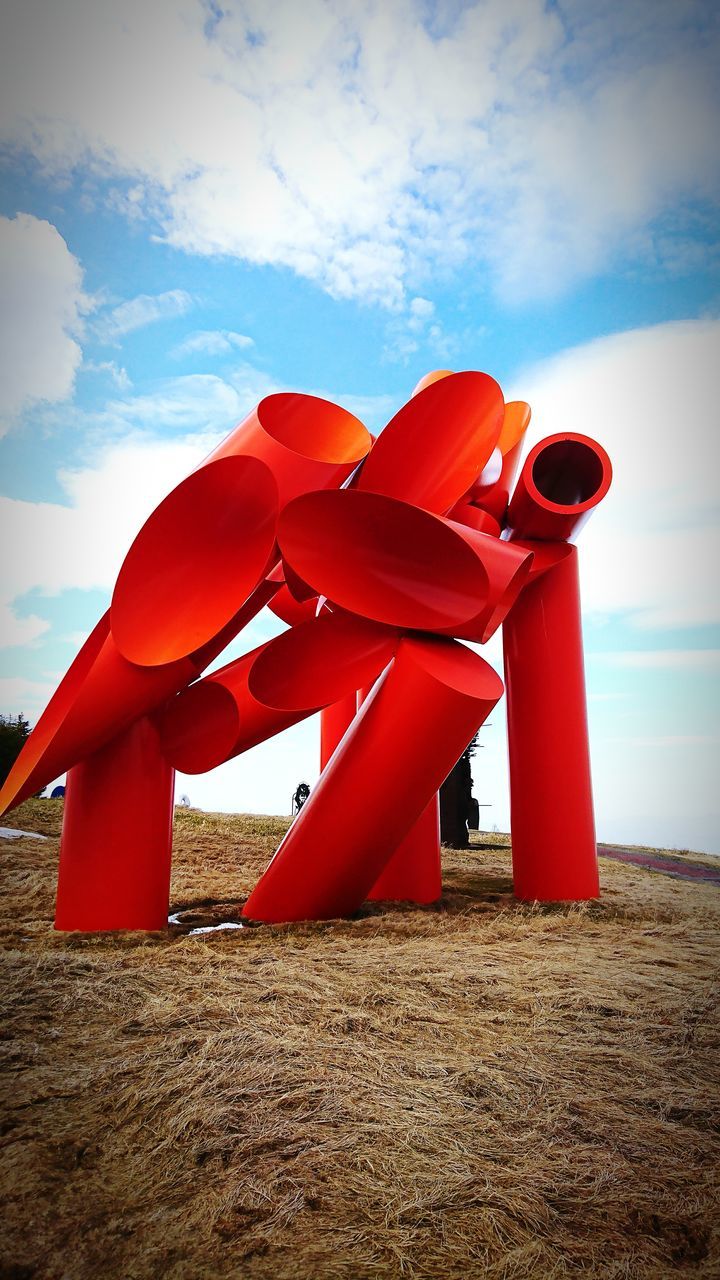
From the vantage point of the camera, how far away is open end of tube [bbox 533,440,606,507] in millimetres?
6207

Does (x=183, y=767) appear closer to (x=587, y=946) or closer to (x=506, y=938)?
(x=506, y=938)

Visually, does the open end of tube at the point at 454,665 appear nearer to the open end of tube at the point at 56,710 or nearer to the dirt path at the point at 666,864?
the open end of tube at the point at 56,710

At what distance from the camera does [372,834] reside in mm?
4773

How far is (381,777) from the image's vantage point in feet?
15.2

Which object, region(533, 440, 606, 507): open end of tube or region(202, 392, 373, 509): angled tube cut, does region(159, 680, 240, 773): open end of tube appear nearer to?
region(202, 392, 373, 509): angled tube cut

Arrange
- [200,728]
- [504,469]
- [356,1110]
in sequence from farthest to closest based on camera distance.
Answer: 1. [504,469]
2. [200,728]
3. [356,1110]

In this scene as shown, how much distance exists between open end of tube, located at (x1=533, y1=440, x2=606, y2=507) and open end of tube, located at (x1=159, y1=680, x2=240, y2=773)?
3052mm

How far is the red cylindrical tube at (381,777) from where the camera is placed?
4574 millimetres

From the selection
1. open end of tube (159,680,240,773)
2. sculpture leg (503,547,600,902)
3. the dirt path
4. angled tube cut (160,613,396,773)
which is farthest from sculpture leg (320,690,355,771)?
the dirt path

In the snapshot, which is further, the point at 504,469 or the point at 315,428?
the point at 504,469

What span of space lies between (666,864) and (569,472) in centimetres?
677

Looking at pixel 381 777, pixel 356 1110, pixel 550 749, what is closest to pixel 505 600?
pixel 381 777

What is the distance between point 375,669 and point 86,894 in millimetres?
2242

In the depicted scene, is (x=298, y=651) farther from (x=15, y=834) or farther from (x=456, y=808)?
Result: (x=456, y=808)
